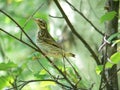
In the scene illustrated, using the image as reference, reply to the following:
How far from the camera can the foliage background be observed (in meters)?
1.21

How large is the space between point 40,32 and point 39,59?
7 centimetres

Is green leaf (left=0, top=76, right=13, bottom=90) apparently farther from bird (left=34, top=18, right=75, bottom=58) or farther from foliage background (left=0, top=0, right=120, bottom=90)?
bird (left=34, top=18, right=75, bottom=58)

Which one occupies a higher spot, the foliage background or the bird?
Answer: the bird

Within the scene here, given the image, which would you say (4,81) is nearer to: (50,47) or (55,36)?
(50,47)

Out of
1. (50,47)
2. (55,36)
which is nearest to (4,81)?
(50,47)

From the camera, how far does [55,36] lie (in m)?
2.57

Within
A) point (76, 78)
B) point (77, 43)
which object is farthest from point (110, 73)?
point (77, 43)

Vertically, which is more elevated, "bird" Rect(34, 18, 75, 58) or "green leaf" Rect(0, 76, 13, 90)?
"bird" Rect(34, 18, 75, 58)

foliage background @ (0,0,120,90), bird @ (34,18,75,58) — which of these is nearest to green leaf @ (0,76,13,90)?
foliage background @ (0,0,120,90)

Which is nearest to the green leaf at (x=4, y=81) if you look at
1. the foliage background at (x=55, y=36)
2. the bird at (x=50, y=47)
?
the foliage background at (x=55, y=36)

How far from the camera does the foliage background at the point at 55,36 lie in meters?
1.21

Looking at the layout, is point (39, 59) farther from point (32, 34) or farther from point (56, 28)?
point (56, 28)

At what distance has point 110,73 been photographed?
4.21 feet

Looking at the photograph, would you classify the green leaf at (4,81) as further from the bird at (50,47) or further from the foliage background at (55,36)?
the bird at (50,47)
